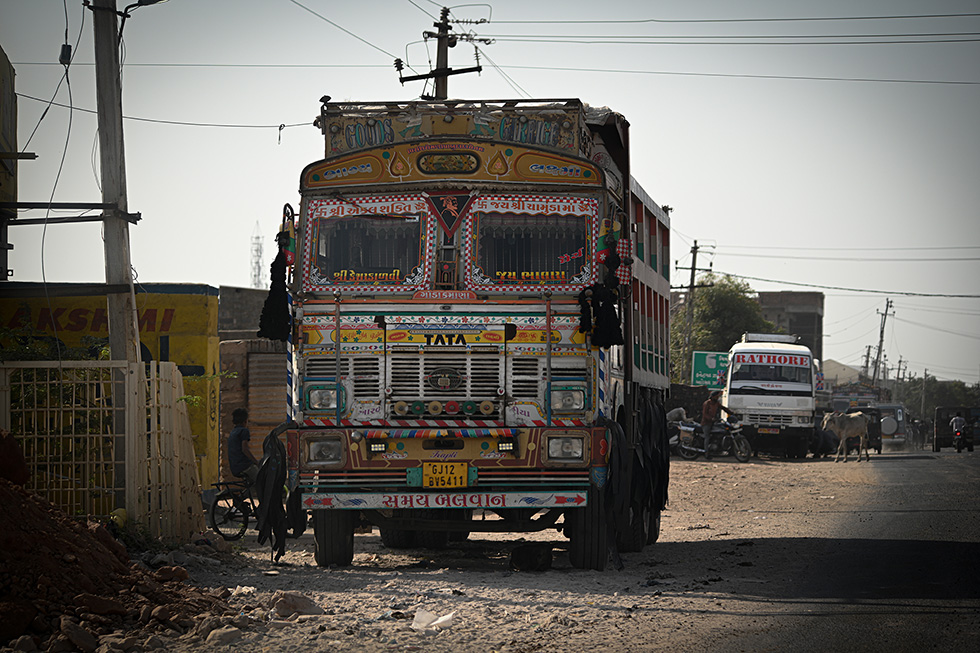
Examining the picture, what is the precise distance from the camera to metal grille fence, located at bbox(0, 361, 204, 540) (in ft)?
34.8

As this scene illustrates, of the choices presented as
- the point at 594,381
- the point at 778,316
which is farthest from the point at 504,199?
the point at 778,316

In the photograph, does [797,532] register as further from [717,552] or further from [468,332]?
[468,332]

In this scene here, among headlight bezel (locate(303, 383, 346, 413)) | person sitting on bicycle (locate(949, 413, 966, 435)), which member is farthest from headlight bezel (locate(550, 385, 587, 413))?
person sitting on bicycle (locate(949, 413, 966, 435))

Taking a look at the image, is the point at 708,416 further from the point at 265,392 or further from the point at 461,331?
the point at 461,331

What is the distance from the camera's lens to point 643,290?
13.4 meters

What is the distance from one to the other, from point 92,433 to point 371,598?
414 centimetres

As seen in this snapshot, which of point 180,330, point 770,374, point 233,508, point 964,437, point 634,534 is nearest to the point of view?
point 634,534

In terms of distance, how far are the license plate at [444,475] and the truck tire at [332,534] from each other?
3.30 ft

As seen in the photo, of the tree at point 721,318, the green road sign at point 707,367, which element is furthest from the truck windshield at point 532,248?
the tree at point 721,318

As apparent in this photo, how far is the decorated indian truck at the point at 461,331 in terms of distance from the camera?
977cm

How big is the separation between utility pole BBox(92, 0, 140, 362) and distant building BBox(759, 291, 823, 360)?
87.1 m

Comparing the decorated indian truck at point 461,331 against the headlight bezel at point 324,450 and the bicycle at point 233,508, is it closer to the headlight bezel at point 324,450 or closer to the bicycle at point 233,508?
the headlight bezel at point 324,450

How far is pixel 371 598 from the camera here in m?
8.46

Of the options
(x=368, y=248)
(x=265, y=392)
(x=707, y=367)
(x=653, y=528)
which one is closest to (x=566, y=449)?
(x=368, y=248)
